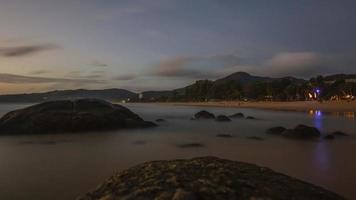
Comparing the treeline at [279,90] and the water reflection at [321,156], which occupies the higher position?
the treeline at [279,90]

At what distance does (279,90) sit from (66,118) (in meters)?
106

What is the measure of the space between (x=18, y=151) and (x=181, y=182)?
36.3 feet

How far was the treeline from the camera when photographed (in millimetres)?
105875

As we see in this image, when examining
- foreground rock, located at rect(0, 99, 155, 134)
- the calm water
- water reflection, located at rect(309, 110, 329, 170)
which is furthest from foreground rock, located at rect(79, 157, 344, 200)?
foreground rock, located at rect(0, 99, 155, 134)

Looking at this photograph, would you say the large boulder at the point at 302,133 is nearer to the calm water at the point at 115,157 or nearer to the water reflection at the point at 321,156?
the calm water at the point at 115,157

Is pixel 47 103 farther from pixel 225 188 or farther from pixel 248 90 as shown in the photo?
pixel 248 90

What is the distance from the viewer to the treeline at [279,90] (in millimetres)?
105875

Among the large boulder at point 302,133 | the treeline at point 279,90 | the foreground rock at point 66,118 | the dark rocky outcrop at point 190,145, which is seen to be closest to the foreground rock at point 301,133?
the large boulder at point 302,133

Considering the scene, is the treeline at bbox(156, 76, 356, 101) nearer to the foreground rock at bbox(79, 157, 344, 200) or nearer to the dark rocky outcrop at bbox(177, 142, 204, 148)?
the dark rocky outcrop at bbox(177, 142, 204, 148)

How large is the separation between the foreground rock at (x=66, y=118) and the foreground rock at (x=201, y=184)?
15.9m

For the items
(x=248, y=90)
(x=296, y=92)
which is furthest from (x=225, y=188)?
(x=248, y=90)

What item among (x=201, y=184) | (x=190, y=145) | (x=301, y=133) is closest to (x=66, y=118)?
(x=190, y=145)

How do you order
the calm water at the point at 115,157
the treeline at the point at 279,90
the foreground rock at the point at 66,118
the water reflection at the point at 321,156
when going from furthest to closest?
the treeline at the point at 279,90 < the foreground rock at the point at 66,118 < the water reflection at the point at 321,156 < the calm water at the point at 115,157

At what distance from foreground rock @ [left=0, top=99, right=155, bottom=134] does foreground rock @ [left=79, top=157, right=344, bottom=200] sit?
1590cm
